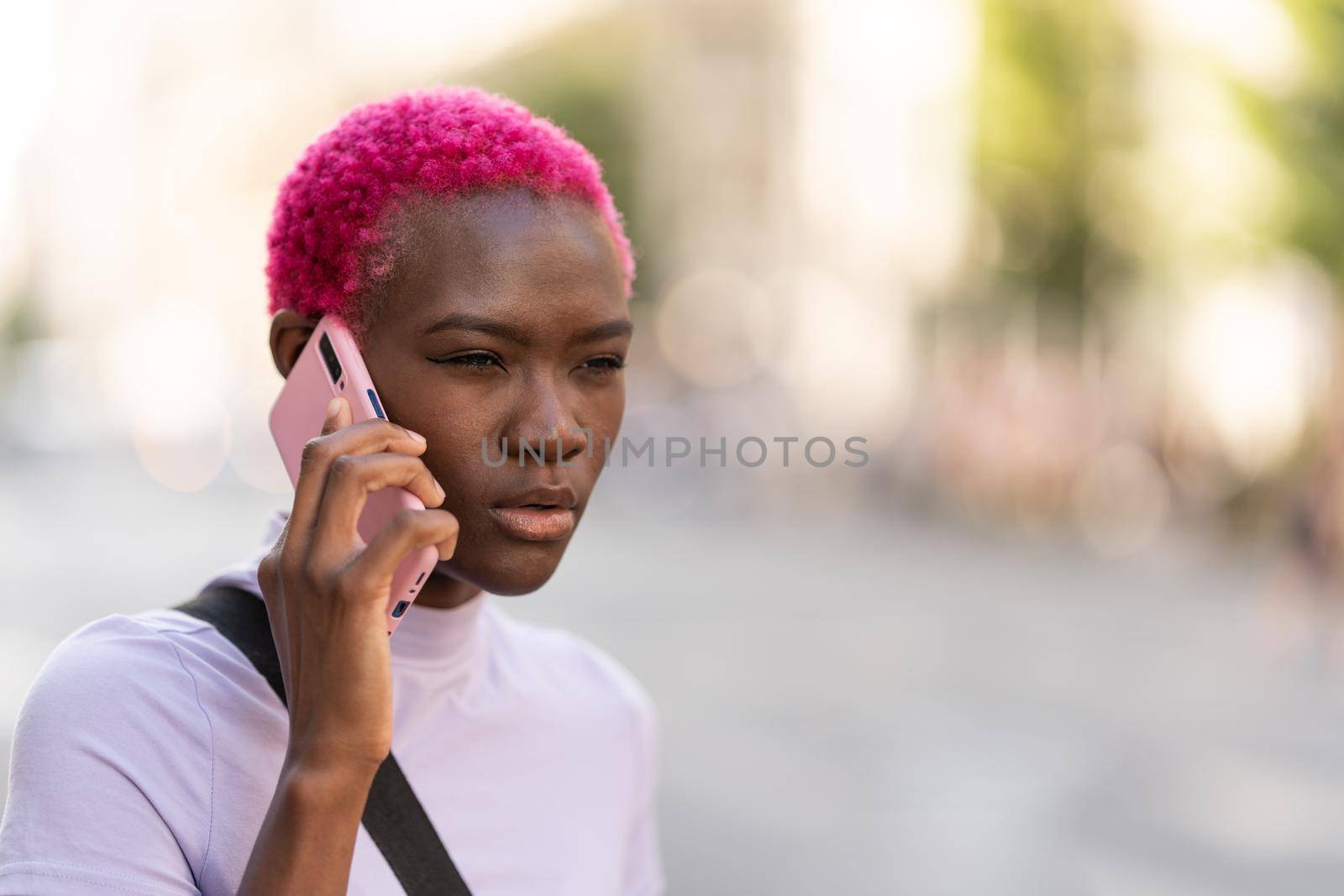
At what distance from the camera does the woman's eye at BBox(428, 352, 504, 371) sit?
1.83 metres

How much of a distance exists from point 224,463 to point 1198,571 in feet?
66.2

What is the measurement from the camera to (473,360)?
72.3 inches

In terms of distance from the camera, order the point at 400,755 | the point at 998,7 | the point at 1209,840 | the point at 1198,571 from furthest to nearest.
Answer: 1. the point at 998,7
2. the point at 1198,571
3. the point at 1209,840
4. the point at 400,755

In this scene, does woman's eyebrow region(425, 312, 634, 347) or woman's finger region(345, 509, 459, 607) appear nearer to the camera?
woman's finger region(345, 509, 459, 607)

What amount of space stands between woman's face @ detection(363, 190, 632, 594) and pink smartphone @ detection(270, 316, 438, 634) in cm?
4

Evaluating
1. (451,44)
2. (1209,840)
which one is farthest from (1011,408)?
(451,44)

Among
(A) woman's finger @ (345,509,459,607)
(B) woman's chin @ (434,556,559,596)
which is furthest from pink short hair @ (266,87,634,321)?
(A) woman's finger @ (345,509,459,607)

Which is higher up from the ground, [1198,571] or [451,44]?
[451,44]

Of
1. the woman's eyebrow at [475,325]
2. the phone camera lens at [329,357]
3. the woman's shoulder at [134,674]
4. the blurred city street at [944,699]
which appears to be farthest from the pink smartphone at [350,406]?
the blurred city street at [944,699]

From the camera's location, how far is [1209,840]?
24.5 ft

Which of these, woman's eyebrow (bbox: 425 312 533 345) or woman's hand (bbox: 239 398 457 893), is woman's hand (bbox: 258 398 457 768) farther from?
woman's eyebrow (bbox: 425 312 533 345)

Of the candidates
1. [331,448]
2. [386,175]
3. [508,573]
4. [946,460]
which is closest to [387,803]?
[508,573]

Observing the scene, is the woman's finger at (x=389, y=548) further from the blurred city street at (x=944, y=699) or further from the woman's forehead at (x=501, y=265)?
the blurred city street at (x=944, y=699)

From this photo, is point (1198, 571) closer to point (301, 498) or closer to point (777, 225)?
point (301, 498)
